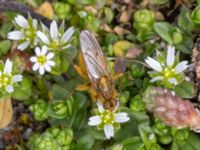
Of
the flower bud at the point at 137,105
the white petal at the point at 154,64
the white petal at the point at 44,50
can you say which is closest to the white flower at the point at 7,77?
the white petal at the point at 44,50

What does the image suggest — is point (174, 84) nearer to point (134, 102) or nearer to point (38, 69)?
point (134, 102)

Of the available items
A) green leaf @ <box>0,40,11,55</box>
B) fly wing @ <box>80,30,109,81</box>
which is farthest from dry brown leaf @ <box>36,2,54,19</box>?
fly wing @ <box>80,30,109,81</box>

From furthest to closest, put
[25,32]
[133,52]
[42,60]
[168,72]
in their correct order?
[133,52]
[25,32]
[42,60]
[168,72]

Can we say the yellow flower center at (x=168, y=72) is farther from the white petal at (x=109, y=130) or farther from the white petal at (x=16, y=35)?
the white petal at (x=16, y=35)

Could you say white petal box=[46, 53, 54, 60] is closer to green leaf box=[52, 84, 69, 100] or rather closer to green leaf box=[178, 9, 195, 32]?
green leaf box=[52, 84, 69, 100]

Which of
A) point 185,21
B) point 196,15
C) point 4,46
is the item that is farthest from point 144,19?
point 4,46

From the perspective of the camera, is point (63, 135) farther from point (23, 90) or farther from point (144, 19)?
point (144, 19)
